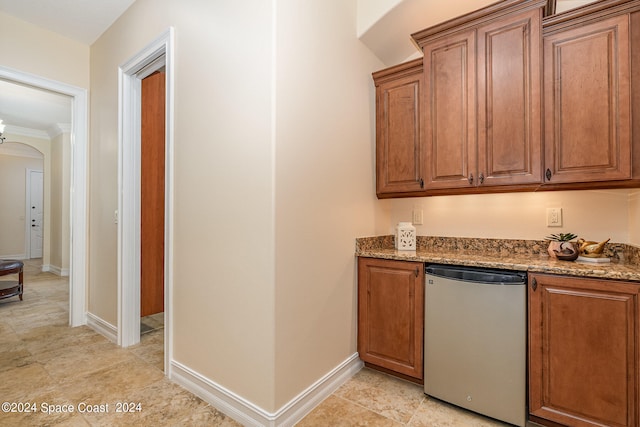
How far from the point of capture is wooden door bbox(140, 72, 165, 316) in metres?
3.34

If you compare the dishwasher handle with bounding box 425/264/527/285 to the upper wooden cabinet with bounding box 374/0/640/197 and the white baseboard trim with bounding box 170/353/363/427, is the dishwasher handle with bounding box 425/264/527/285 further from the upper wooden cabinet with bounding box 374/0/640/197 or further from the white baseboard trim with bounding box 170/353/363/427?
the white baseboard trim with bounding box 170/353/363/427

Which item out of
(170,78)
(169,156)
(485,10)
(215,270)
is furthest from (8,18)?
(485,10)

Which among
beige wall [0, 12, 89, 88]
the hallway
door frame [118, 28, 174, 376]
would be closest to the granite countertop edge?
the hallway

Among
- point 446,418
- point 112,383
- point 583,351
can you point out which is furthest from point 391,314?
point 112,383

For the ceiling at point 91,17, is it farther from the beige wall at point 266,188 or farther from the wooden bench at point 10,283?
the wooden bench at point 10,283

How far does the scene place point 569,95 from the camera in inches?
69.9

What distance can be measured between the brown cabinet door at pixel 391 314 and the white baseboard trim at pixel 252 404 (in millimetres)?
211

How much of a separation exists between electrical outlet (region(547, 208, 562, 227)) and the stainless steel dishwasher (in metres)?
0.64

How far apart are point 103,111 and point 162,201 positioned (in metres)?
1.03

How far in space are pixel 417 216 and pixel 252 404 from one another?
180 centimetres

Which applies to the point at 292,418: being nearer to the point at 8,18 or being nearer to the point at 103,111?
the point at 103,111

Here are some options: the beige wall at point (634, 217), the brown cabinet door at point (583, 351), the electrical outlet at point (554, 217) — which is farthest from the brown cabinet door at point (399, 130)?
the beige wall at point (634, 217)

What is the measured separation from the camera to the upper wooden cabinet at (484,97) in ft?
6.07

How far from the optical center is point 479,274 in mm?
1763
